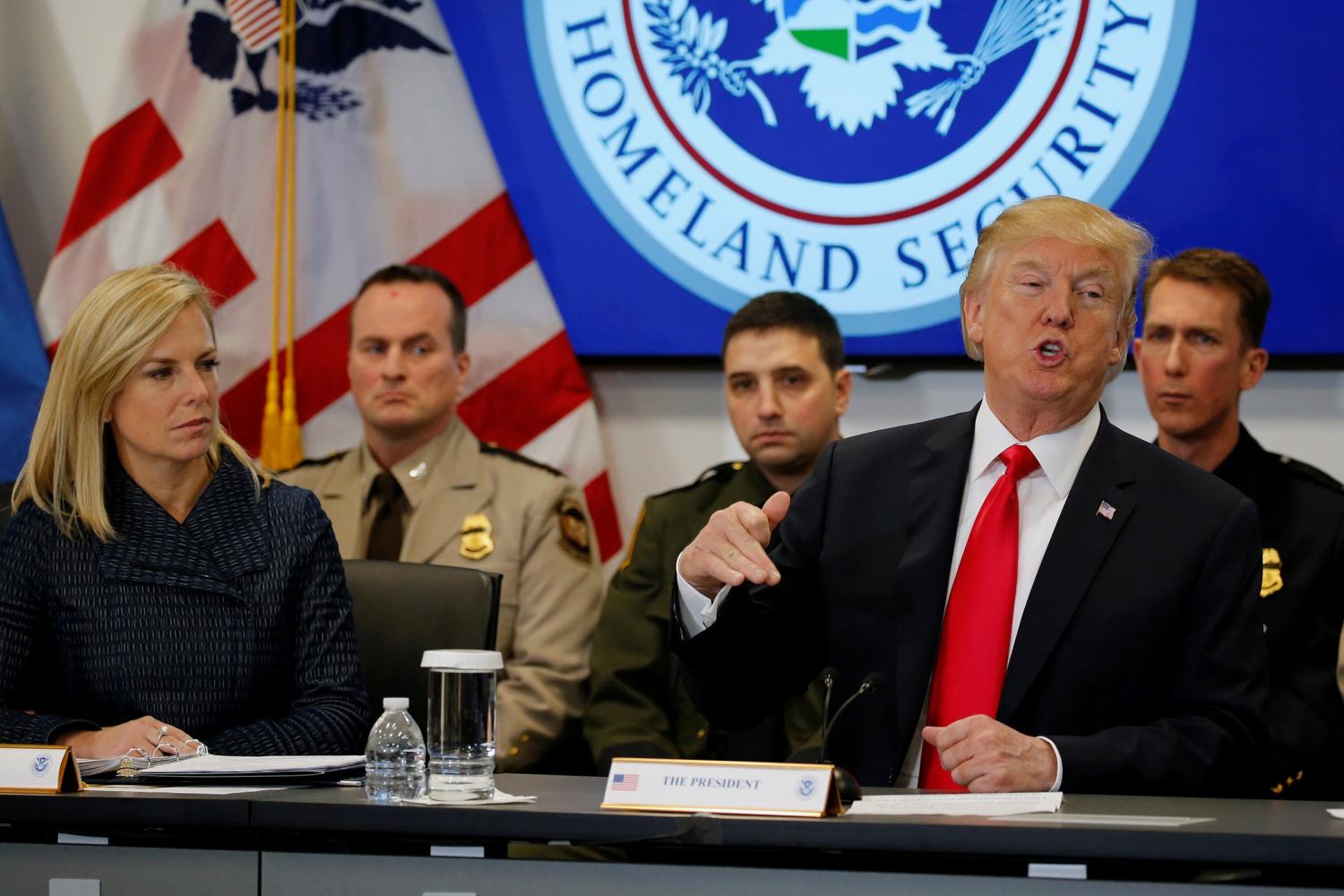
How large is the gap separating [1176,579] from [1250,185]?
5.77 ft

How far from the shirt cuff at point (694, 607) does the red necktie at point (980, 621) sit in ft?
1.08

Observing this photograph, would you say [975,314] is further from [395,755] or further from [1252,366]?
[1252,366]

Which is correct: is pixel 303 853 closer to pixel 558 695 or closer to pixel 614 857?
pixel 614 857

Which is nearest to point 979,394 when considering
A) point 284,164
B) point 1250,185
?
point 1250,185

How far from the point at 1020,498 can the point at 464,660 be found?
2.88ft

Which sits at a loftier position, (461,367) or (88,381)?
(461,367)

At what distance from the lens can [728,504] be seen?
135 inches

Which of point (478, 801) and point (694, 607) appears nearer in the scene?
point (478, 801)

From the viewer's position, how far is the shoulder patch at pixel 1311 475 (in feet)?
10.3

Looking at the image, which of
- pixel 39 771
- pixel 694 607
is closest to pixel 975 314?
pixel 694 607

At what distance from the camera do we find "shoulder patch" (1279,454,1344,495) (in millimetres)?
3135

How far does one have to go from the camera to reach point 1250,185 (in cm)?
352

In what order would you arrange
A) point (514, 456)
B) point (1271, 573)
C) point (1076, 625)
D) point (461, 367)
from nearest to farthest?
point (1076, 625) → point (1271, 573) → point (514, 456) → point (461, 367)

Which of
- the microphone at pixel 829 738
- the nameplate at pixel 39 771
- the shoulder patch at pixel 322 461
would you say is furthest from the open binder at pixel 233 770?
the shoulder patch at pixel 322 461
